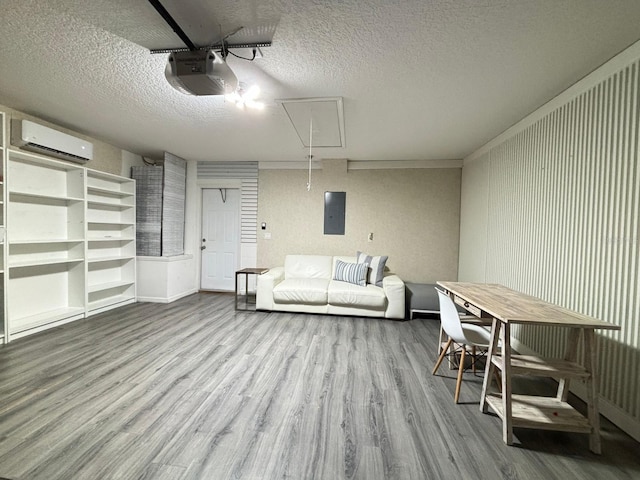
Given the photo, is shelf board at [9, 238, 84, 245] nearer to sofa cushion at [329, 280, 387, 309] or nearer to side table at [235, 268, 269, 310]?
side table at [235, 268, 269, 310]

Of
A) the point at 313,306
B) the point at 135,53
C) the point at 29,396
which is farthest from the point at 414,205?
the point at 29,396

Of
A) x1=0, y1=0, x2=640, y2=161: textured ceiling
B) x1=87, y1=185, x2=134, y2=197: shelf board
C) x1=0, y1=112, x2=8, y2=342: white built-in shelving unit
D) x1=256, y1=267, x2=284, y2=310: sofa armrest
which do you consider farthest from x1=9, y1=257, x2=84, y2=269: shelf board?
x1=256, y1=267, x2=284, y2=310: sofa armrest

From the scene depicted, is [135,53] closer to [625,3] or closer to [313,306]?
[625,3]

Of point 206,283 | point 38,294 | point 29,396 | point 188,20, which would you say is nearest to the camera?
point 188,20

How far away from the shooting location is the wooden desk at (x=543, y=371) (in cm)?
155

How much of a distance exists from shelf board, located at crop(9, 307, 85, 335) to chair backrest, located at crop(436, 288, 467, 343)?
4.30 m

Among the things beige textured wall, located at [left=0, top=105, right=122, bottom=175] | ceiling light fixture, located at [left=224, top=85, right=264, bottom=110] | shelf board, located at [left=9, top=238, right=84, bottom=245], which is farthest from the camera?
beige textured wall, located at [left=0, top=105, right=122, bottom=175]

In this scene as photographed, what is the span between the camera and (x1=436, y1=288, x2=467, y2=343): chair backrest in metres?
1.97

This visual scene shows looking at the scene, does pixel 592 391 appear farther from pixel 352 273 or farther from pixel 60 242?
pixel 60 242

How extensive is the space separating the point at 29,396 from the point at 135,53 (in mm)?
2563

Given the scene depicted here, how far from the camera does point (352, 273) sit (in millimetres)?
4207

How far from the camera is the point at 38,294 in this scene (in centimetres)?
330

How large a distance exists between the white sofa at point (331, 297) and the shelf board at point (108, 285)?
7.02 ft

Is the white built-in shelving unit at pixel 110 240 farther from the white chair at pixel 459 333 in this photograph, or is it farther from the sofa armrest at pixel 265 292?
the white chair at pixel 459 333
